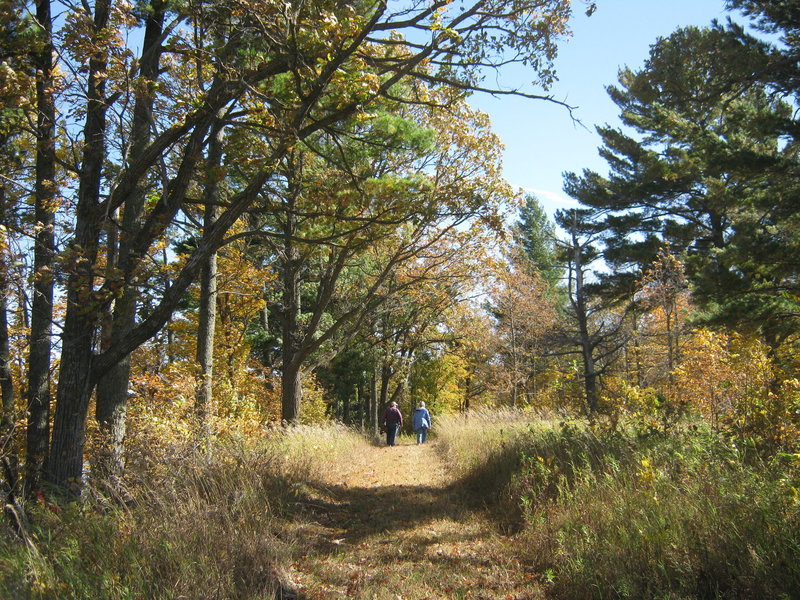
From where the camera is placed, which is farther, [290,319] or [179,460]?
[290,319]

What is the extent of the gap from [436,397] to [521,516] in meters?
28.3

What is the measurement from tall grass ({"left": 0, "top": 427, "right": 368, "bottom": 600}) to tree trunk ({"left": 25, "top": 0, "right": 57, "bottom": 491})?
5.45ft

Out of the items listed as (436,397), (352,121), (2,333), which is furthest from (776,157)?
(436,397)

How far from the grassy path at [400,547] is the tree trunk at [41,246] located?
3.13 m

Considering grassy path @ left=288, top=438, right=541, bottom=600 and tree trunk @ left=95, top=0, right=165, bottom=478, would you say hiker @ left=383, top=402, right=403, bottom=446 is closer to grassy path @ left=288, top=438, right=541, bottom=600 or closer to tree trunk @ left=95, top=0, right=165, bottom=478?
grassy path @ left=288, top=438, right=541, bottom=600

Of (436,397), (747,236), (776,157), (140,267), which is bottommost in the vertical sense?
(436,397)

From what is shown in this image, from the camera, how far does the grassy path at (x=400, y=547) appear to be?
4.41 metres

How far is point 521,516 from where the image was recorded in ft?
20.0

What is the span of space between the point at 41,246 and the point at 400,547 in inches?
198

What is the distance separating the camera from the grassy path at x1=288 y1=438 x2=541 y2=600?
4414 millimetres

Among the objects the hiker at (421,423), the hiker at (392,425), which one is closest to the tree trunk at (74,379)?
the hiker at (392,425)

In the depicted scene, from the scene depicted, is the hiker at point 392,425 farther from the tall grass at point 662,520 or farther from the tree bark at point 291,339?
the tall grass at point 662,520

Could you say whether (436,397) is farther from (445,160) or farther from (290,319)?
(445,160)

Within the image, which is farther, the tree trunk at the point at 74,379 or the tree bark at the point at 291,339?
the tree bark at the point at 291,339
